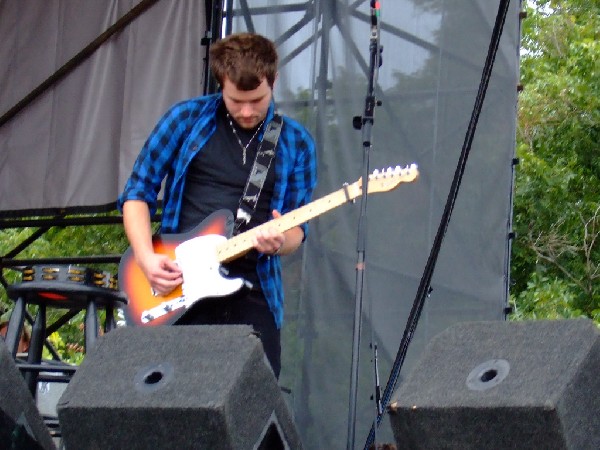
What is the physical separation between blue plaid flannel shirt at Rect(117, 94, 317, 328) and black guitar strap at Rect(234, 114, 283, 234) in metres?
0.05

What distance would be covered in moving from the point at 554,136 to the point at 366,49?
1044 cm

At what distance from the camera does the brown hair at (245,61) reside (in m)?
3.57

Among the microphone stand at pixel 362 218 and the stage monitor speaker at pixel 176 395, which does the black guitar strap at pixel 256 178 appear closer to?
the microphone stand at pixel 362 218

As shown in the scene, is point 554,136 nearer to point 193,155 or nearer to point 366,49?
point 366,49

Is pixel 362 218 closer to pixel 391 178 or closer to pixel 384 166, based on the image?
pixel 391 178

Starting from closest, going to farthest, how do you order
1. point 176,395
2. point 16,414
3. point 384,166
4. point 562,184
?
point 176,395 → point 16,414 → point 384,166 → point 562,184

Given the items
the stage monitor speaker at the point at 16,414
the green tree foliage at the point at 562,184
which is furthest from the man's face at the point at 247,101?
the green tree foliage at the point at 562,184

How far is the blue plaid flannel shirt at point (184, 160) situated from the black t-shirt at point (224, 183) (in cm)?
3

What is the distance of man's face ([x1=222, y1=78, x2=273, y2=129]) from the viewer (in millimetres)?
3611

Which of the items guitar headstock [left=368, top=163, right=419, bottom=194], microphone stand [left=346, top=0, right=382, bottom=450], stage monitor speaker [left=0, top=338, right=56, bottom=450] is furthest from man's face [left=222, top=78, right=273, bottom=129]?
stage monitor speaker [left=0, top=338, right=56, bottom=450]

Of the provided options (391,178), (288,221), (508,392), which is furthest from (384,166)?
(508,392)

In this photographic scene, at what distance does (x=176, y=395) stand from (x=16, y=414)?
21.0 inches

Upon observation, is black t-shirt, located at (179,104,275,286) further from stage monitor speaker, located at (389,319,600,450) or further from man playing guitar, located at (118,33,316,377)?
stage monitor speaker, located at (389,319,600,450)

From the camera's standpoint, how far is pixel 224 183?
146 inches
